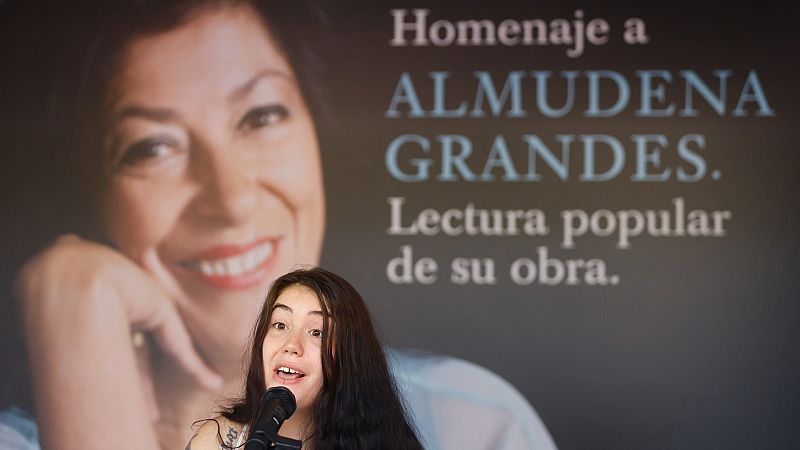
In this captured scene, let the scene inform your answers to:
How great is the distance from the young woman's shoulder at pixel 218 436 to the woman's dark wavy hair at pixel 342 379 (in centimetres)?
2

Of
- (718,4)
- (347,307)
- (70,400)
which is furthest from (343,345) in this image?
(718,4)

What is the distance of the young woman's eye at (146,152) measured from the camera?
4250mm

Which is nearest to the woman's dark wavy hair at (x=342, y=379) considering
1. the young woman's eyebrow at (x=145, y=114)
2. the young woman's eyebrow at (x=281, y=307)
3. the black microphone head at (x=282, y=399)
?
the young woman's eyebrow at (x=281, y=307)

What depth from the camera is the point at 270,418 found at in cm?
209

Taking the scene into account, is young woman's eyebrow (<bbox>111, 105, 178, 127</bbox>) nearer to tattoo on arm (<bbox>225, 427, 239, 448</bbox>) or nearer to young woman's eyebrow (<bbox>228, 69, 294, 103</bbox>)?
young woman's eyebrow (<bbox>228, 69, 294, 103</bbox>)

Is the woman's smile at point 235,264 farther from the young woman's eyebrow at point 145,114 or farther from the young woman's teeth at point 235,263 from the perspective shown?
the young woman's eyebrow at point 145,114

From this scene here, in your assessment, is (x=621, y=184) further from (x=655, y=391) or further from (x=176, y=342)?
(x=176, y=342)

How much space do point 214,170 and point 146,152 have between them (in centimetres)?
27

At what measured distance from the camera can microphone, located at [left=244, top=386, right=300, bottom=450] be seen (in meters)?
1.97

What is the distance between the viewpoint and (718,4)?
4.16m

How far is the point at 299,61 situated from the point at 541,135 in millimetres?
940

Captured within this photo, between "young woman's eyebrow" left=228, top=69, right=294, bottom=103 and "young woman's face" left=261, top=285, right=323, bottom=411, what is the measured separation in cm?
161

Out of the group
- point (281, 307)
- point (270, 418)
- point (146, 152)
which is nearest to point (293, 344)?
point (281, 307)

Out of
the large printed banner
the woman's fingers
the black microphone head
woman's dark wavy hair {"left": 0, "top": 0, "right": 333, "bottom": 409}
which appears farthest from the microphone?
woman's dark wavy hair {"left": 0, "top": 0, "right": 333, "bottom": 409}
